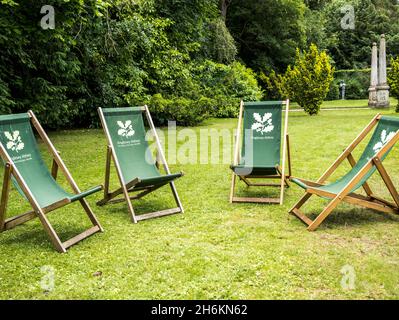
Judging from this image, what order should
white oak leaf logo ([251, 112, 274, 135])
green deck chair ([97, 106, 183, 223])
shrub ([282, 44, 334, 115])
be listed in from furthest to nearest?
1. shrub ([282, 44, 334, 115])
2. white oak leaf logo ([251, 112, 274, 135])
3. green deck chair ([97, 106, 183, 223])

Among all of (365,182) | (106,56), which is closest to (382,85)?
(106,56)

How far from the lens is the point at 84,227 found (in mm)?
4820

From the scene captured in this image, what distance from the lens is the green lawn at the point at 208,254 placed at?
3.28 m

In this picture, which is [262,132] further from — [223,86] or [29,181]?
[223,86]

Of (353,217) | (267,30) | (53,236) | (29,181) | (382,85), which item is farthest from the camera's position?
(267,30)

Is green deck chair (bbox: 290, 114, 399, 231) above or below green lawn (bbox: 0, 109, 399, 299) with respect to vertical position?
above

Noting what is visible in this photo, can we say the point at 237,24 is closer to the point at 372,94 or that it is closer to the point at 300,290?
the point at 372,94

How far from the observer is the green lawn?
3275 millimetres

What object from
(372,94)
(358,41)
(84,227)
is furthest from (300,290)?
(358,41)

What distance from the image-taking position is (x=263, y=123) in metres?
6.16

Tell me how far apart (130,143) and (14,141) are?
1.51m

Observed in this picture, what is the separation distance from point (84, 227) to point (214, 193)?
1.96 m

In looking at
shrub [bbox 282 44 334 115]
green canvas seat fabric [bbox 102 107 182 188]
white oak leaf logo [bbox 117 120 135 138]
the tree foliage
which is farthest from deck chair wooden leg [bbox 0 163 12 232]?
shrub [bbox 282 44 334 115]

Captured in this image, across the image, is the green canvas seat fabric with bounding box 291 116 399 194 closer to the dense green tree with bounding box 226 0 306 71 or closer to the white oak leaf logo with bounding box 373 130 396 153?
the white oak leaf logo with bounding box 373 130 396 153
